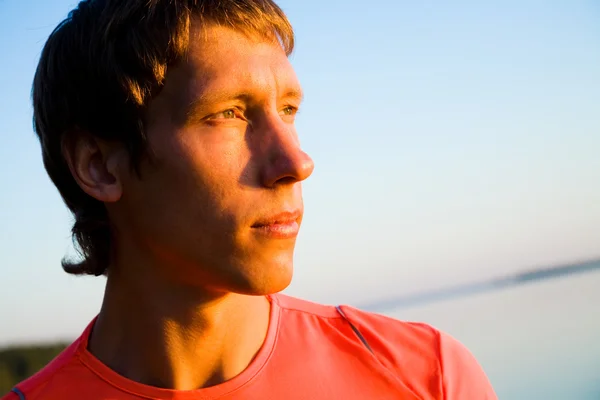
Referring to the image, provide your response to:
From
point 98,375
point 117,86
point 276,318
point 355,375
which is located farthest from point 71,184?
point 355,375

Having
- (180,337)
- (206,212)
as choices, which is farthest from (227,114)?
(180,337)

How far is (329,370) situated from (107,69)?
1424mm

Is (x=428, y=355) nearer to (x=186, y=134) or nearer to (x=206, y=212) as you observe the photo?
(x=206, y=212)

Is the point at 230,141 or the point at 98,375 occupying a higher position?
the point at 230,141

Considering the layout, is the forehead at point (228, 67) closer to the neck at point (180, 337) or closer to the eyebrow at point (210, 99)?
the eyebrow at point (210, 99)

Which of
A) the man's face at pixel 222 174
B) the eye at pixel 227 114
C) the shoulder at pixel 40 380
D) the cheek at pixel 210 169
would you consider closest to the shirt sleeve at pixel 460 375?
the man's face at pixel 222 174

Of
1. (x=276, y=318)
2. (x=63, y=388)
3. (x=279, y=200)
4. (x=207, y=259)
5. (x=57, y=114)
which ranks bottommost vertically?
(x=63, y=388)

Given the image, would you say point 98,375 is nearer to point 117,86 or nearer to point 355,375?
point 355,375

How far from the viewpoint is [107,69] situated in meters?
2.42

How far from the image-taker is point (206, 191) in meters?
2.09

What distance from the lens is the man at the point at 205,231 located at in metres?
2.09

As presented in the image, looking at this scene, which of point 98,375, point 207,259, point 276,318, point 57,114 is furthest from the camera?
point 57,114

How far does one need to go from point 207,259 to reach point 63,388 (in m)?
0.75

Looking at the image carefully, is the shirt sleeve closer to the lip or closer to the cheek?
the lip
